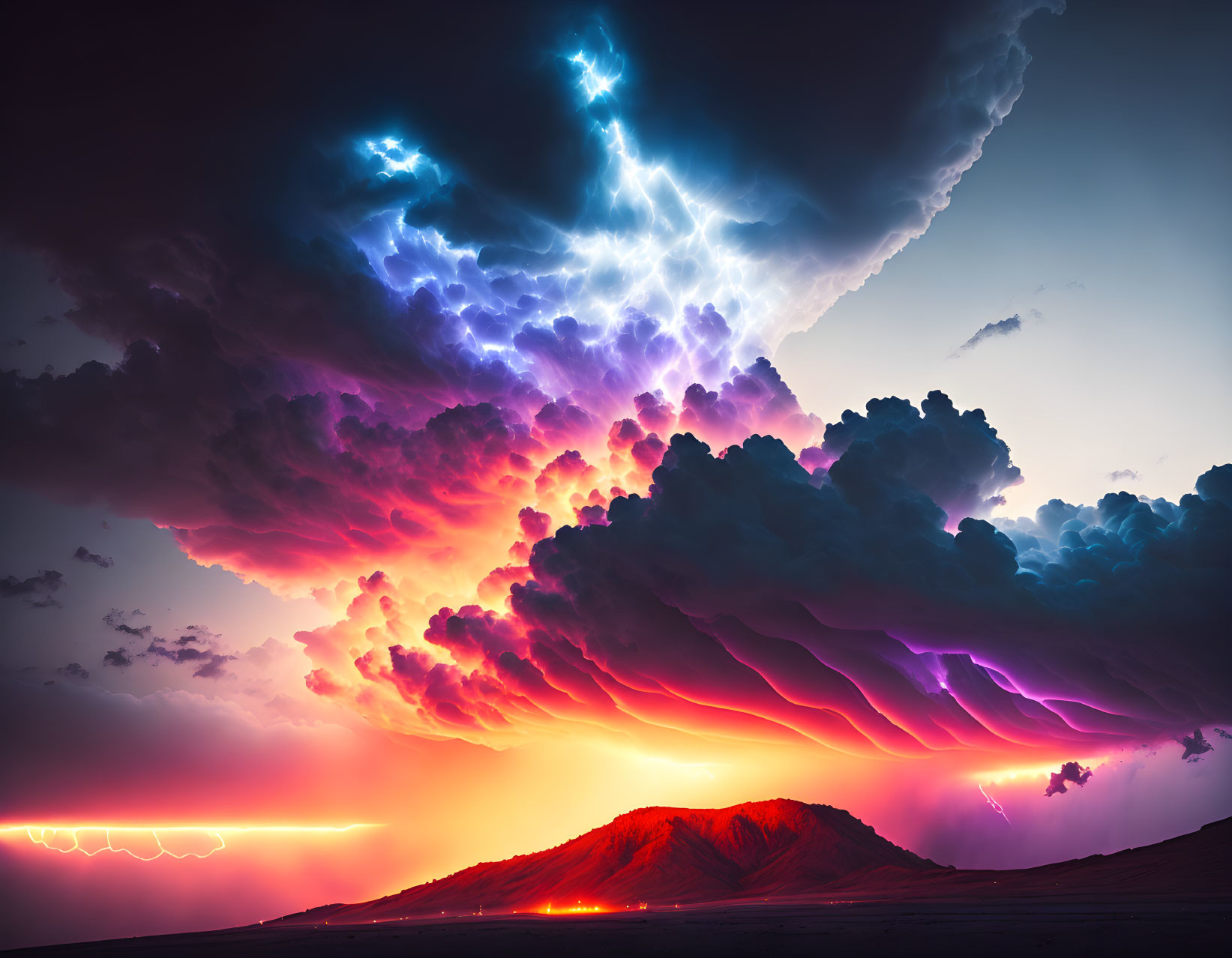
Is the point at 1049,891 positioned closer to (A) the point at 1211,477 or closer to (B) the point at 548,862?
(A) the point at 1211,477

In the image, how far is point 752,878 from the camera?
431 ft

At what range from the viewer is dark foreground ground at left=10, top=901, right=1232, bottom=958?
3594 cm

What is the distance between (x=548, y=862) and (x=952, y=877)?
272ft

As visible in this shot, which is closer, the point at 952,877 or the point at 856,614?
the point at 856,614

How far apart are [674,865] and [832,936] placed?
97.8m

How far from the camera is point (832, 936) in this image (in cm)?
4375

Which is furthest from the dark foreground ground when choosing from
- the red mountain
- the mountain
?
the red mountain

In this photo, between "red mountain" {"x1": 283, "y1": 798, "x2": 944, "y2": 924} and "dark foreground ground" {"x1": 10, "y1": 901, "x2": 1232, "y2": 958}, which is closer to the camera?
"dark foreground ground" {"x1": 10, "y1": 901, "x2": 1232, "y2": 958}

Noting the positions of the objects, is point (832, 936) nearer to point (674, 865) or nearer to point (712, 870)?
point (674, 865)

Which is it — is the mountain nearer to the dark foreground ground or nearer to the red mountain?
the red mountain

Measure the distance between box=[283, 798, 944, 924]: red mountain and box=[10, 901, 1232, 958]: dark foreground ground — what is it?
59.1 meters

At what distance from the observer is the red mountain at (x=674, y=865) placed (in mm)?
125938

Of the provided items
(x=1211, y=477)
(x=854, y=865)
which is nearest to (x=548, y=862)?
(x=854, y=865)

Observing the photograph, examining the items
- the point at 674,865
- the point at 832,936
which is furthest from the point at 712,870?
the point at 832,936
